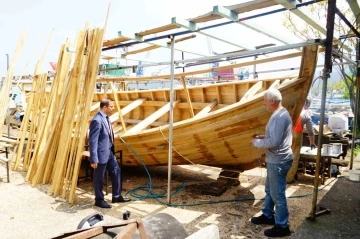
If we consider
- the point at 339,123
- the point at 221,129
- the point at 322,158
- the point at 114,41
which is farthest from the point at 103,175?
the point at 339,123

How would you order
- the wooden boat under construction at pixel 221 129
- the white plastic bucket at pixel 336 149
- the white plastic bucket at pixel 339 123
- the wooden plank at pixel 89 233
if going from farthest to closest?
1. the white plastic bucket at pixel 339 123
2. the white plastic bucket at pixel 336 149
3. the wooden boat under construction at pixel 221 129
4. the wooden plank at pixel 89 233

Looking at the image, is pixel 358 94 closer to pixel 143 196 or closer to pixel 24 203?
pixel 143 196

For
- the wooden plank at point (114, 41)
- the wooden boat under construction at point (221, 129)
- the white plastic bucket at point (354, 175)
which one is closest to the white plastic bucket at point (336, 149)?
the white plastic bucket at point (354, 175)

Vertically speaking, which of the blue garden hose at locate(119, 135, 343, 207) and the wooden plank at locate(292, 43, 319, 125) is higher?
the wooden plank at locate(292, 43, 319, 125)

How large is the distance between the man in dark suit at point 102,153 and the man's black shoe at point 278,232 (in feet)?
8.60

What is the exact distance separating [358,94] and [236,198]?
10.4 feet

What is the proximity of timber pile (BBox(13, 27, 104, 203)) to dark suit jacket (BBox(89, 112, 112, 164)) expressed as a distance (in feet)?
1.43

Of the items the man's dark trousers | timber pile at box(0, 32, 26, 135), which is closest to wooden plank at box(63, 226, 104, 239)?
the man's dark trousers

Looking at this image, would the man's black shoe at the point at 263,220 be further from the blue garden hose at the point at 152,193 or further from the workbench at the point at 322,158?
the workbench at the point at 322,158

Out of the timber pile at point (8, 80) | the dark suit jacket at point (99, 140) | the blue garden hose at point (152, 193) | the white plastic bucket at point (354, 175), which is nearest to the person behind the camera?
the dark suit jacket at point (99, 140)

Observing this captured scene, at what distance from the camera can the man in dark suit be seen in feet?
15.4

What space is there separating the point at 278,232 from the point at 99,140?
3.06 meters

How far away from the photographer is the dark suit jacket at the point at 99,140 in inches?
183

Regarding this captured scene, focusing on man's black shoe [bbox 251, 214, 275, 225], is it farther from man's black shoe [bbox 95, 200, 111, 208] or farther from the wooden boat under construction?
man's black shoe [bbox 95, 200, 111, 208]
